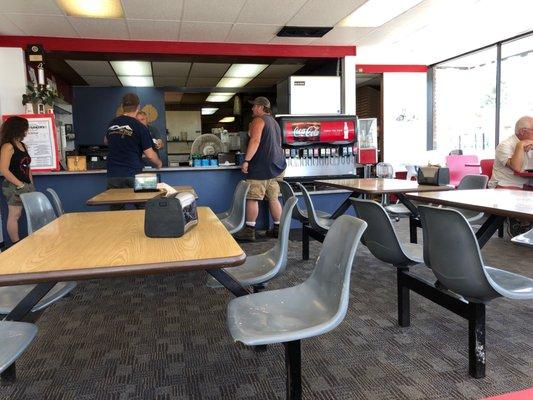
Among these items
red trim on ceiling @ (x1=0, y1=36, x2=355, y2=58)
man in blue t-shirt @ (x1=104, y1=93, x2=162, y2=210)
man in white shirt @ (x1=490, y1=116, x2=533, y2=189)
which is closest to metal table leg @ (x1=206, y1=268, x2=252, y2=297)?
man in blue t-shirt @ (x1=104, y1=93, x2=162, y2=210)

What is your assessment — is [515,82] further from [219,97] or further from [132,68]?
[219,97]

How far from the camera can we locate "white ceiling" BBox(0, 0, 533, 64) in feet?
16.1

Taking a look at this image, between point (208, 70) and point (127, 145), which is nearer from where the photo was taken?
point (127, 145)

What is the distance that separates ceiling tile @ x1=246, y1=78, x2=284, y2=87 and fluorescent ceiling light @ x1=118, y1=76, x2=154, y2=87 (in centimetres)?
226

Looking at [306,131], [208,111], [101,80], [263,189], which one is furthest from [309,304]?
[208,111]

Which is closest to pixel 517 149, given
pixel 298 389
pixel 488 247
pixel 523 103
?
pixel 488 247

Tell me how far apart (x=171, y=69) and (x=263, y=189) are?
4.03 meters

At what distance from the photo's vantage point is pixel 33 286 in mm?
2227

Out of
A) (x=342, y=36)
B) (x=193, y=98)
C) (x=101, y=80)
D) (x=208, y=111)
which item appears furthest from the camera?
(x=208, y=111)

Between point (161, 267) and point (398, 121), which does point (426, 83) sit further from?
point (161, 267)

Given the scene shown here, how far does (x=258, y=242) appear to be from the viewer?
549 centimetres

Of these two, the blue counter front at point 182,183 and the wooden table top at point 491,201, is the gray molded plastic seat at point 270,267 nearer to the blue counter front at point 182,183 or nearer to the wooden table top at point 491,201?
the wooden table top at point 491,201

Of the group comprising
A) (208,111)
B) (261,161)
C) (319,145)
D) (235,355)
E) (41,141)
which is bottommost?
(235,355)

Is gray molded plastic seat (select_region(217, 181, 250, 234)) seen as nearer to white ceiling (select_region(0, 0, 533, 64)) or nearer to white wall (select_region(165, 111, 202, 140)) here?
white ceiling (select_region(0, 0, 533, 64))
